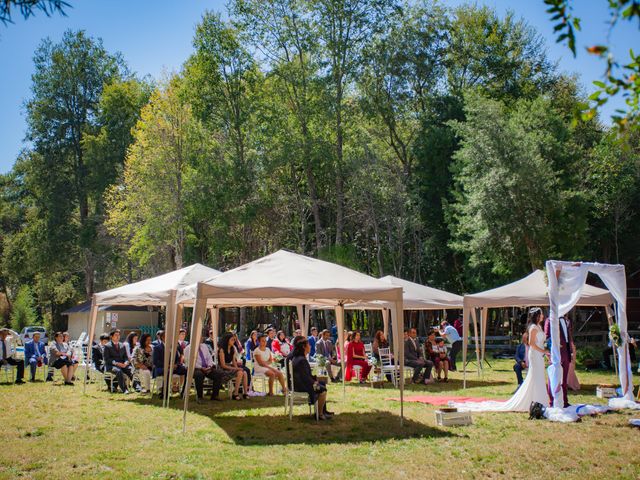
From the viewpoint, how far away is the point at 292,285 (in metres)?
9.68

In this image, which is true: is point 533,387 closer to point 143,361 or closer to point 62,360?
point 143,361

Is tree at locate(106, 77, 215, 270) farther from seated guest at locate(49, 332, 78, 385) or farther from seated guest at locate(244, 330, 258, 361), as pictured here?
seated guest at locate(49, 332, 78, 385)

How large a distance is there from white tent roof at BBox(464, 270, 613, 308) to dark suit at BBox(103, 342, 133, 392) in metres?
8.23

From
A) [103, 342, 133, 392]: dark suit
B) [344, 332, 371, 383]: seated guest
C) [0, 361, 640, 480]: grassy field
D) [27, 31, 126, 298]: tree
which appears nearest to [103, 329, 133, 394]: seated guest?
[103, 342, 133, 392]: dark suit

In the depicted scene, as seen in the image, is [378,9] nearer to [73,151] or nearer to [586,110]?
[73,151]

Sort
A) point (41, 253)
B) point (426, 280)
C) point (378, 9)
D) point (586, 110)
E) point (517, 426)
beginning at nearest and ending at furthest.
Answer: point (586, 110) → point (517, 426) → point (378, 9) → point (426, 280) → point (41, 253)

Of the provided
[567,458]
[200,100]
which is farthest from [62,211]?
[567,458]

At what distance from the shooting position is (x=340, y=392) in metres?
14.4

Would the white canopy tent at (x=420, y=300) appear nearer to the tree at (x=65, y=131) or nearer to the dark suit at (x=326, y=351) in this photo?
the dark suit at (x=326, y=351)

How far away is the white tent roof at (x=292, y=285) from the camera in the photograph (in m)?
9.36

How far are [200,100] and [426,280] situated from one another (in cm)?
1464

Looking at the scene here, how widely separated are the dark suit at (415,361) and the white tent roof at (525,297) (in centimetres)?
184

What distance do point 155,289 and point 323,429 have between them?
5.14 meters

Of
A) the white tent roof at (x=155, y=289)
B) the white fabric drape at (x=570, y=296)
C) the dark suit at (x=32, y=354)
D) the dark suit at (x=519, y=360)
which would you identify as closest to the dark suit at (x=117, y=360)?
the white tent roof at (x=155, y=289)
